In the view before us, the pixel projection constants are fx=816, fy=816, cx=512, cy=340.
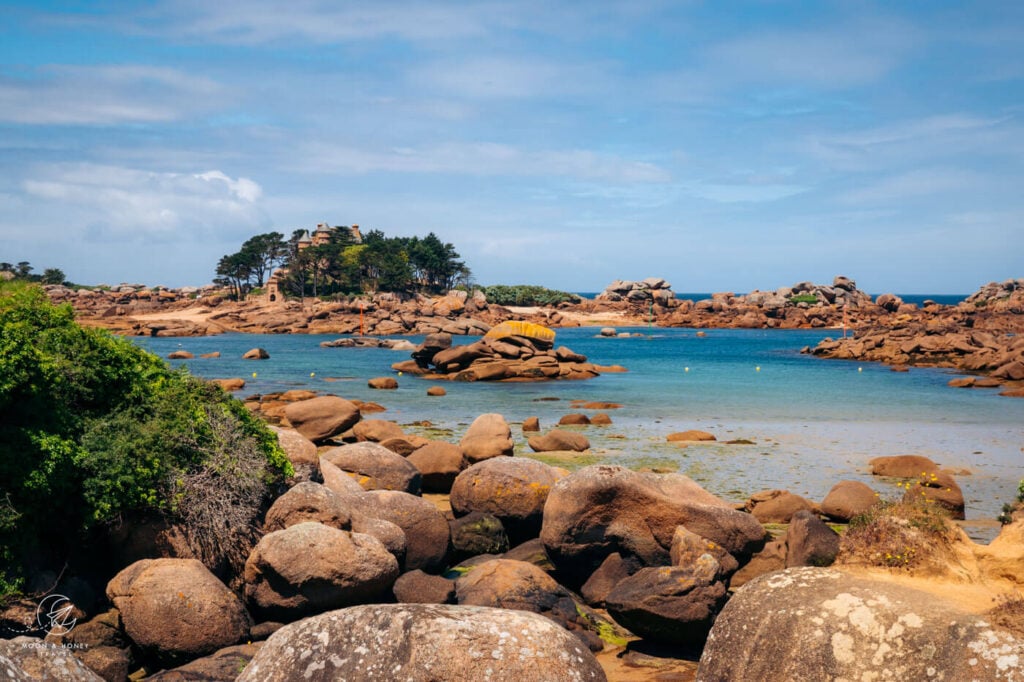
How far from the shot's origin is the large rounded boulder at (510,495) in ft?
54.4

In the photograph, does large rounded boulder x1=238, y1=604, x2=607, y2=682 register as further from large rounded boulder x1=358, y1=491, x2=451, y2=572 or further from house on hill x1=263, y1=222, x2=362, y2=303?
house on hill x1=263, y1=222, x2=362, y2=303

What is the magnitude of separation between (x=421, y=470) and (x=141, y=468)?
8.55m

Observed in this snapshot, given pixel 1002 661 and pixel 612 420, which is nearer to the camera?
pixel 1002 661

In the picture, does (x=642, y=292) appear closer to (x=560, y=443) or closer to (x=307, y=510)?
(x=560, y=443)

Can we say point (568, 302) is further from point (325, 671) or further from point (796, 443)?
point (325, 671)

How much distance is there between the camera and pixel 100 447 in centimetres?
1321

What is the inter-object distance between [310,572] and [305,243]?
133 m

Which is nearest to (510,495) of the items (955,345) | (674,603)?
(674,603)

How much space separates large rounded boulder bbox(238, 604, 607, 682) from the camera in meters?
7.77

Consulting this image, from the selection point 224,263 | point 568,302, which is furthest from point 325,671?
point 568,302

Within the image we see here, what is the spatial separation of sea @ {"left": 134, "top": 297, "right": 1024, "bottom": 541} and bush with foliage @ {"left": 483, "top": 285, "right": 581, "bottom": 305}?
66.3m

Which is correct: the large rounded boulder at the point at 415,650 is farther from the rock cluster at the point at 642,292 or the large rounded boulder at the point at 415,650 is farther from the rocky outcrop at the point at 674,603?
the rock cluster at the point at 642,292

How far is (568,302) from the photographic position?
511 ft

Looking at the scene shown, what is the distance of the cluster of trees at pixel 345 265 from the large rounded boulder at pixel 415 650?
11891 centimetres
